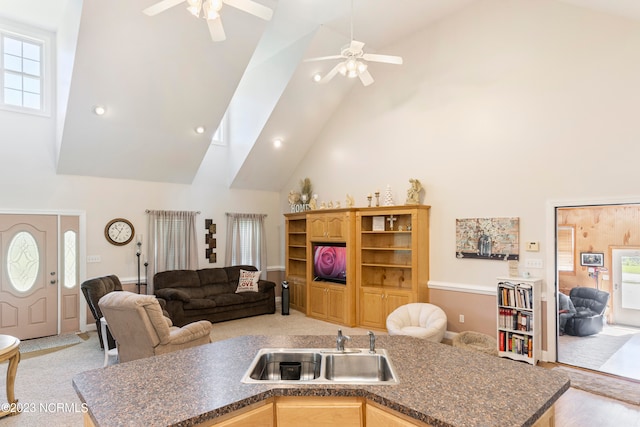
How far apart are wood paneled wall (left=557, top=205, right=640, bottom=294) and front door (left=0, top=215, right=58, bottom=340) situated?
7548 mm

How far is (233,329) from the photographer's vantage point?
623 cm

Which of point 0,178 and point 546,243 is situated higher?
point 0,178

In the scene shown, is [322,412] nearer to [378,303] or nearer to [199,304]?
[378,303]

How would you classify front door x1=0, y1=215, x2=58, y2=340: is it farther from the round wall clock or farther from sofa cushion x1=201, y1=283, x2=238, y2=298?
sofa cushion x1=201, y1=283, x2=238, y2=298

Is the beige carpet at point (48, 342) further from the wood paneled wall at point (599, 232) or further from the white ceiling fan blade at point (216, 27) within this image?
the wood paneled wall at point (599, 232)

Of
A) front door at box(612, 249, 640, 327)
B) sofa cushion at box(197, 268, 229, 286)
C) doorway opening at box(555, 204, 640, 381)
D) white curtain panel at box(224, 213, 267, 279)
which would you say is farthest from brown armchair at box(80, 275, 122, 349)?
front door at box(612, 249, 640, 327)

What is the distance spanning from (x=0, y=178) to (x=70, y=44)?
230 centimetres

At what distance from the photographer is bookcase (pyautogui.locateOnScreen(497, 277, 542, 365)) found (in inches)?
179

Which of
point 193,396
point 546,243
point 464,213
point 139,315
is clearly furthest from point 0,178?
point 546,243

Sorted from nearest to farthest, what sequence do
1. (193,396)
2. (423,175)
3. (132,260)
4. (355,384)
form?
(193,396) → (355,384) → (423,175) → (132,260)

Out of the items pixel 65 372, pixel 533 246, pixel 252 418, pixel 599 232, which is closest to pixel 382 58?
pixel 533 246

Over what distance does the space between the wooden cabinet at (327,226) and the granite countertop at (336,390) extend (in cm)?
434

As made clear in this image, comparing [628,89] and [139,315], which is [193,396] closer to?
[139,315]

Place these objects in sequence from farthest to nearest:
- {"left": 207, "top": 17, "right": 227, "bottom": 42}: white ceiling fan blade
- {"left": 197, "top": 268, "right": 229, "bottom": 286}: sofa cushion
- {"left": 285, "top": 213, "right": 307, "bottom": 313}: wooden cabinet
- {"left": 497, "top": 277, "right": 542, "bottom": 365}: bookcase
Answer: {"left": 285, "top": 213, "right": 307, "bottom": 313}: wooden cabinet → {"left": 197, "top": 268, "right": 229, "bottom": 286}: sofa cushion → {"left": 497, "top": 277, "right": 542, "bottom": 365}: bookcase → {"left": 207, "top": 17, "right": 227, "bottom": 42}: white ceiling fan blade
